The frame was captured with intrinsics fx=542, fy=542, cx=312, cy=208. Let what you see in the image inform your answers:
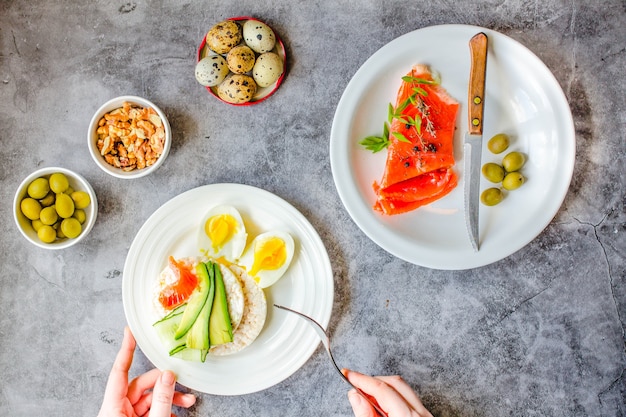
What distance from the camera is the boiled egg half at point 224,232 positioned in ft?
6.15

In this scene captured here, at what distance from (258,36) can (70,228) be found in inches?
36.7

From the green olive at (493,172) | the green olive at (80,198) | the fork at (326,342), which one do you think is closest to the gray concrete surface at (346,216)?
the green olive at (80,198)

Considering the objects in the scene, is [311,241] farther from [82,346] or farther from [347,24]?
[82,346]

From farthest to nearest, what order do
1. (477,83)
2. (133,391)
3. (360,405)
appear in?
(133,391) < (477,83) < (360,405)

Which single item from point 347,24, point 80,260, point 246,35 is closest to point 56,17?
point 246,35

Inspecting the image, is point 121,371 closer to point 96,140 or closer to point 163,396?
point 163,396

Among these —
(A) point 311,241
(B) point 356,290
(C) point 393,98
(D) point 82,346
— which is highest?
(C) point 393,98

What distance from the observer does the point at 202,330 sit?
1.79m

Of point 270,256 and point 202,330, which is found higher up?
point 270,256

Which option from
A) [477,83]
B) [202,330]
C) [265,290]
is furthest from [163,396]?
[477,83]

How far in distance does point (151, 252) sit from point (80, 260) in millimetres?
326

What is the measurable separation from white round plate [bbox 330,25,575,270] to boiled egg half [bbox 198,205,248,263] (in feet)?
1.23

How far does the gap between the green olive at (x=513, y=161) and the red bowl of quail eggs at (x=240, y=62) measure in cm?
83

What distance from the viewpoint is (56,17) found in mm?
2037
